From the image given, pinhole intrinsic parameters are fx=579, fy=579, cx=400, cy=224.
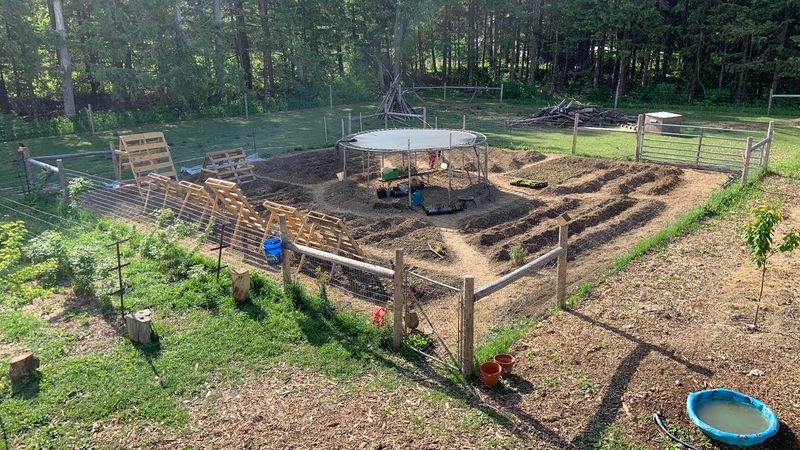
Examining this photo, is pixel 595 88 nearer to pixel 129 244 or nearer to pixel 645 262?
pixel 645 262

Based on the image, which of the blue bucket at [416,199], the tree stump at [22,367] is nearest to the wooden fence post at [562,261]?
the blue bucket at [416,199]

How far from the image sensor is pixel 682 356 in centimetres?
Result: 673

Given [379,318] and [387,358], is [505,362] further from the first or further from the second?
[379,318]

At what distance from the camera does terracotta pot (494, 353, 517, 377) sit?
650cm

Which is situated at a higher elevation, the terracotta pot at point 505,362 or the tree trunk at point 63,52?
the tree trunk at point 63,52

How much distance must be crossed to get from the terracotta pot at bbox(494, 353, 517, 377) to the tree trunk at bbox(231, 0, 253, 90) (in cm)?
3138

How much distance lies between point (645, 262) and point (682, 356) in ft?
11.0

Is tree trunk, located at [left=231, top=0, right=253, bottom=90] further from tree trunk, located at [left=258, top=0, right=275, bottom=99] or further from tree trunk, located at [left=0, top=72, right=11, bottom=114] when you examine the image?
tree trunk, located at [left=0, top=72, right=11, bottom=114]

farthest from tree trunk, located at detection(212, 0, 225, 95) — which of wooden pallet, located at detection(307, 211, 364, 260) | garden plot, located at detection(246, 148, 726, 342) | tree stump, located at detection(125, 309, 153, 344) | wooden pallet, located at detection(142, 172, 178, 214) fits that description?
tree stump, located at detection(125, 309, 153, 344)

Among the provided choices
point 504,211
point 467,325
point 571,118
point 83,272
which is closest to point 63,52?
point 83,272

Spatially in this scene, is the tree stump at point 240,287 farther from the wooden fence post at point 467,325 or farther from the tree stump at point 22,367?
the wooden fence post at point 467,325

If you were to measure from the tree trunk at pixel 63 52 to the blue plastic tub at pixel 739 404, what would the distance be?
2894 cm

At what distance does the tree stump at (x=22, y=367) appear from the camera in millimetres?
6438

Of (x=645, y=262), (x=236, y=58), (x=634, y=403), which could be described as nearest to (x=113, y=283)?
(x=634, y=403)
